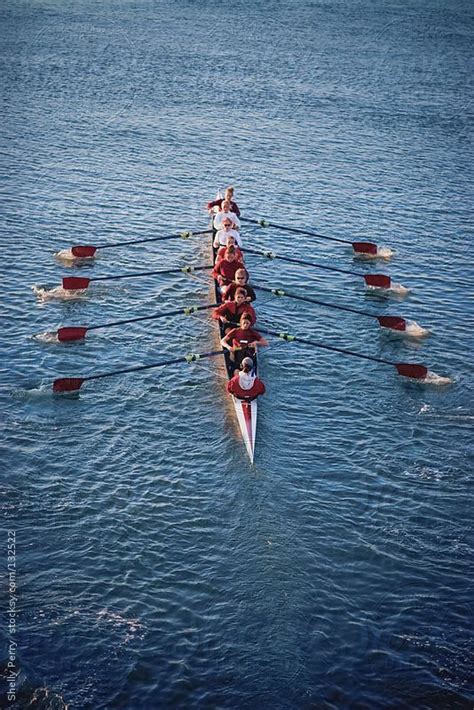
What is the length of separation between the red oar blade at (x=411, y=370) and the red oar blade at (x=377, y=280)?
22.2 ft

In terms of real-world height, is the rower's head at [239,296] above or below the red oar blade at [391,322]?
above

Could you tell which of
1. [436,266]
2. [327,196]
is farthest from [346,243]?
[327,196]

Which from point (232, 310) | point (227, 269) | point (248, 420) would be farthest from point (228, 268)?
point (248, 420)

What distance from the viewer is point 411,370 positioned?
1049 inches

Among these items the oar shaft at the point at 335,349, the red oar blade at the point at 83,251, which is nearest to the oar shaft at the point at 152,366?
the oar shaft at the point at 335,349

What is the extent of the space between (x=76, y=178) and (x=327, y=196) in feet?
43.5

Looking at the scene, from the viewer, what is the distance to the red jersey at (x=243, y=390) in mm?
24203

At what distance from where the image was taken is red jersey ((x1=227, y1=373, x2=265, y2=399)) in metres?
24.2

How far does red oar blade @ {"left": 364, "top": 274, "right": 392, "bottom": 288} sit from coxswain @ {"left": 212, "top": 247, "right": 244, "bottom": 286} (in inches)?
229

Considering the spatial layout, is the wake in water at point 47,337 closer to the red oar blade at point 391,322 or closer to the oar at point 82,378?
the oar at point 82,378

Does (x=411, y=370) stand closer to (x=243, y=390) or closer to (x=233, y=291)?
(x=243, y=390)

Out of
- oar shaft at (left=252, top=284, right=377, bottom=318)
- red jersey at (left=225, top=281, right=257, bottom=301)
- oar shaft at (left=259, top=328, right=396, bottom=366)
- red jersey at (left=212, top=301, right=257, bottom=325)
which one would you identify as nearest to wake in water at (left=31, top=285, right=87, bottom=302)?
red jersey at (left=225, top=281, right=257, bottom=301)

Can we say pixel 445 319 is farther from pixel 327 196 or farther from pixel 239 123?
pixel 239 123

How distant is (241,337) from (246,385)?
2.19 m
